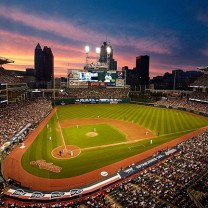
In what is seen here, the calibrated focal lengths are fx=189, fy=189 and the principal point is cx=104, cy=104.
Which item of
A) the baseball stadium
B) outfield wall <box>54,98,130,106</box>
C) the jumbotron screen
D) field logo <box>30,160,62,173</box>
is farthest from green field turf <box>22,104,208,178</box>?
the jumbotron screen

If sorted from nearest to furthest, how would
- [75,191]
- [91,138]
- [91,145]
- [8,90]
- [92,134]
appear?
[75,191] → [91,145] → [91,138] → [92,134] → [8,90]

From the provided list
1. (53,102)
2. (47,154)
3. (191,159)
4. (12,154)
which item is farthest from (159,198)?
(53,102)

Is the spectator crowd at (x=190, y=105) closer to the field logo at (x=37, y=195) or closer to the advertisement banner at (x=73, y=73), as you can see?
the advertisement banner at (x=73, y=73)

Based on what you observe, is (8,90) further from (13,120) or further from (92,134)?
(92,134)

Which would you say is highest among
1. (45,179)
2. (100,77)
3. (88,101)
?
(100,77)

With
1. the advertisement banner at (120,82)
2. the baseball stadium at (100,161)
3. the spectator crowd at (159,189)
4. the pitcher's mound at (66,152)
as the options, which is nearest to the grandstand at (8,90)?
the baseball stadium at (100,161)

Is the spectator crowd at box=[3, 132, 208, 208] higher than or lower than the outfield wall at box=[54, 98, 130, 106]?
lower

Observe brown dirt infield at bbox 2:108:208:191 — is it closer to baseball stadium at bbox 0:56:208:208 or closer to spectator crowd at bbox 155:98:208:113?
baseball stadium at bbox 0:56:208:208

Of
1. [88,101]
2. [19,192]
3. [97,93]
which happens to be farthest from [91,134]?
[97,93]

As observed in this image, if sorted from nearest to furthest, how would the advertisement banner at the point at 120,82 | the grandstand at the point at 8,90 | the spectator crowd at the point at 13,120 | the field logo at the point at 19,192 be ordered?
the field logo at the point at 19,192, the spectator crowd at the point at 13,120, the grandstand at the point at 8,90, the advertisement banner at the point at 120,82
